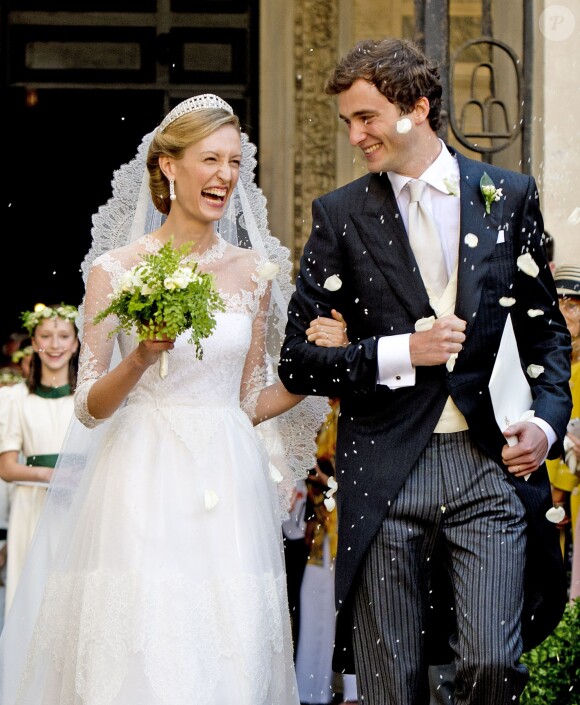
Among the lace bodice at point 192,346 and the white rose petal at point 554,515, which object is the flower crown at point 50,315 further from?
the white rose petal at point 554,515

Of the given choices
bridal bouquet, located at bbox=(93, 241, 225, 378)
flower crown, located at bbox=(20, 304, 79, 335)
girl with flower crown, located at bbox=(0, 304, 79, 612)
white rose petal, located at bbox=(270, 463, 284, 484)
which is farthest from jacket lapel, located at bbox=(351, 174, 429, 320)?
flower crown, located at bbox=(20, 304, 79, 335)

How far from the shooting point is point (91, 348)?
15.5 ft

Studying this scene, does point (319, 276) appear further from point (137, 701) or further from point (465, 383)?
point (137, 701)

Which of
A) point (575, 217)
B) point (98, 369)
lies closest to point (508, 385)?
point (98, 369)

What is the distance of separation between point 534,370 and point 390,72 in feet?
3.10

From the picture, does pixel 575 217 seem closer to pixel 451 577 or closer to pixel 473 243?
pixel 473 243

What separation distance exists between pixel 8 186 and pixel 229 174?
6847mm

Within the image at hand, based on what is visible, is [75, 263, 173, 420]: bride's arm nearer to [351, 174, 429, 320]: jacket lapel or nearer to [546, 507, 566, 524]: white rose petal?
[351, 174, 429, 320]: jacket lapel

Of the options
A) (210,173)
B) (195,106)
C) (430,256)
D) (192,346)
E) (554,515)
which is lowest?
(554,515)

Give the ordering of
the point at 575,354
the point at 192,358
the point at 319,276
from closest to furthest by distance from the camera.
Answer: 1. the point at 319,276
2. the point at 192,358
3. the point at 575,354

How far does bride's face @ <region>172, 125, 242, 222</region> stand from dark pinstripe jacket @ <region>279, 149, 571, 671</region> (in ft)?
1.84

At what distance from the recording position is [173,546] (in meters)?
4.42

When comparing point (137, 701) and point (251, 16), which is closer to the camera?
point (137, 701)

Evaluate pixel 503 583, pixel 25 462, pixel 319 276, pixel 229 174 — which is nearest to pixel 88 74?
pixel 25 462
